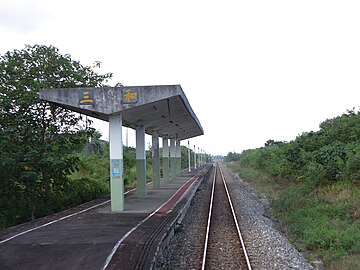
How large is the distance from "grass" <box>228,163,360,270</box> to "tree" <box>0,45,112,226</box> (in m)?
8.25

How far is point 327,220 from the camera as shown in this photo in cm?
1203

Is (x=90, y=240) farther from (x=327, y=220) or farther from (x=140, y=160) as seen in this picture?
(x=140, y=160)

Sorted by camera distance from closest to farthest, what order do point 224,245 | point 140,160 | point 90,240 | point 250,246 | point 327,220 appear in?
point 90,240 → point 250,246 → point 224,245 → point 327,220 → point 140,160

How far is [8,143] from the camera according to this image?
12.6 m

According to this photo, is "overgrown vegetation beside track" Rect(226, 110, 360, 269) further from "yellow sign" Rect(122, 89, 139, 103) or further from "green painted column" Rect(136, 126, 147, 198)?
"yellow sign" Rect(122, 89, 139, 103)

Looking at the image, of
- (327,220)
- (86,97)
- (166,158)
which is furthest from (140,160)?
(166,158)

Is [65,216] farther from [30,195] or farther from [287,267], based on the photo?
[287,267]

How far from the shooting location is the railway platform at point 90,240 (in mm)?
7401

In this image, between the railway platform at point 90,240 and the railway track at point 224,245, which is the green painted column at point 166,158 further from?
the railway platform at point 90,240

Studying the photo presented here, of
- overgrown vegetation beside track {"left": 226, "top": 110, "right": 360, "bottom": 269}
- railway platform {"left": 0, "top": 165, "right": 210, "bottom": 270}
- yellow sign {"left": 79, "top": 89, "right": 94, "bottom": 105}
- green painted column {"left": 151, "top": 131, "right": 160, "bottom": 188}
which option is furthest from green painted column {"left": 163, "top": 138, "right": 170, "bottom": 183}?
yellow sign {"left": 79, "top": 89, "right": 94, "bottom": 105}

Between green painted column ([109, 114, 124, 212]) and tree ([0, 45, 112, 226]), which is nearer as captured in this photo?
tree ([0, 45, 112, 226])

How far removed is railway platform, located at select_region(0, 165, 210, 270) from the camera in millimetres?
7401

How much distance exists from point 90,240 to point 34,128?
641 centimetres

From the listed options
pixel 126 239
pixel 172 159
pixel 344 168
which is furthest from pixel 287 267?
pixel 172 159
